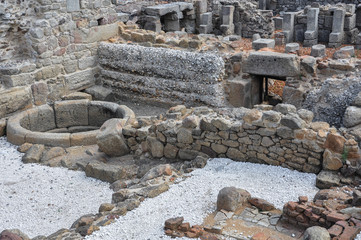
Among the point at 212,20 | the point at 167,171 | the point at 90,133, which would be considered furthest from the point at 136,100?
the point at 212,20

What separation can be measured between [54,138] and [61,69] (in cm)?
207

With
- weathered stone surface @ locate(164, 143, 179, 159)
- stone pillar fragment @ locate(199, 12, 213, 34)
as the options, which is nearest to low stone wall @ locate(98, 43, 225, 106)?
weathered stone surface @ locate(164, 143, 179, 159)

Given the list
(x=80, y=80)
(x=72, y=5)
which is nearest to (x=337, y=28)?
(x=80, y=80)

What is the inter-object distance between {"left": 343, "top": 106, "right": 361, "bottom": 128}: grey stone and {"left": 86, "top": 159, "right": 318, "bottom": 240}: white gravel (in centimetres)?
91

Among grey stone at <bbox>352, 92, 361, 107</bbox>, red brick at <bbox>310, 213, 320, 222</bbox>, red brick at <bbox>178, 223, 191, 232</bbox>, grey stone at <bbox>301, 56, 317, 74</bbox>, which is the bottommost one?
red brick at <bbox>178, 223, 191, 232</bbox>

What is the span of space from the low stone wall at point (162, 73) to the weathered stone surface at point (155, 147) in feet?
6.67

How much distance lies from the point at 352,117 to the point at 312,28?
315 inches

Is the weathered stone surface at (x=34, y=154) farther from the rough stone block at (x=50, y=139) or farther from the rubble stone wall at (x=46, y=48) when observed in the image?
the rubble stone wall at (x=46, y=48)

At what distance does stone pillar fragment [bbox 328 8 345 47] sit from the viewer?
12961mm

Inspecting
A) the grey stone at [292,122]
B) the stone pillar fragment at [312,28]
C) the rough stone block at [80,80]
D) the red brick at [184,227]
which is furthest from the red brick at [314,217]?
the stone pillar fragment at [312,28]

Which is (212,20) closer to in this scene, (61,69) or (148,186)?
(61,69)

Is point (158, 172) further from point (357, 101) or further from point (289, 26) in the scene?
point (289, 26)

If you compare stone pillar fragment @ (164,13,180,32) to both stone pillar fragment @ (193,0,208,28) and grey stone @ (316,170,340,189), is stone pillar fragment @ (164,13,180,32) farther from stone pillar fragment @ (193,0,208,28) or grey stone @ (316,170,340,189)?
grey stone @ (316,170,340,189)

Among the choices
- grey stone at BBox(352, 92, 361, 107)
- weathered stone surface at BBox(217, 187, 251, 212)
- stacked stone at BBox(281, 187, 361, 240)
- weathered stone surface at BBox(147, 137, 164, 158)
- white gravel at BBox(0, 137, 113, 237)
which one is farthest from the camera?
weathered stone surface at BBox(147, 137, 164, 158)
